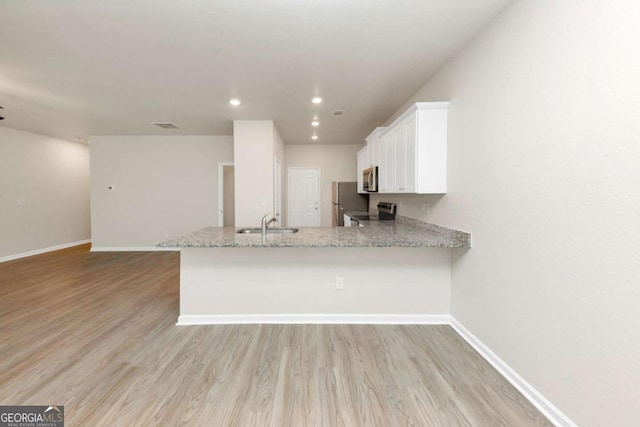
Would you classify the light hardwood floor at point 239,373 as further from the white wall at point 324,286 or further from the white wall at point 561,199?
the white wall at point 561,199

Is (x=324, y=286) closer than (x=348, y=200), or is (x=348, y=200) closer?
(x=324, y=286)

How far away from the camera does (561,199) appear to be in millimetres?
1505

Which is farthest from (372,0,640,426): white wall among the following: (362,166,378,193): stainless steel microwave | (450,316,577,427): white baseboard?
(362,166,378,193): stainless steel microwave

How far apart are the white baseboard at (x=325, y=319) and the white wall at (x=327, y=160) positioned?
169 inches

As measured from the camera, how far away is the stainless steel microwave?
4.11m

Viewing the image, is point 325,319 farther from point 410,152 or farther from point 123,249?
point 123,249

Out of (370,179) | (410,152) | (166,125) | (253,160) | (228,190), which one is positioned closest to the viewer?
(410,152)

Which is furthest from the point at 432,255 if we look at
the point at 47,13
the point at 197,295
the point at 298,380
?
the point at 47,13

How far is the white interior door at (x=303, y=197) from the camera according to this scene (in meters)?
6.95

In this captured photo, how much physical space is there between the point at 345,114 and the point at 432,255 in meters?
2.67

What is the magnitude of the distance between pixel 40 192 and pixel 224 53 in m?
6.39
